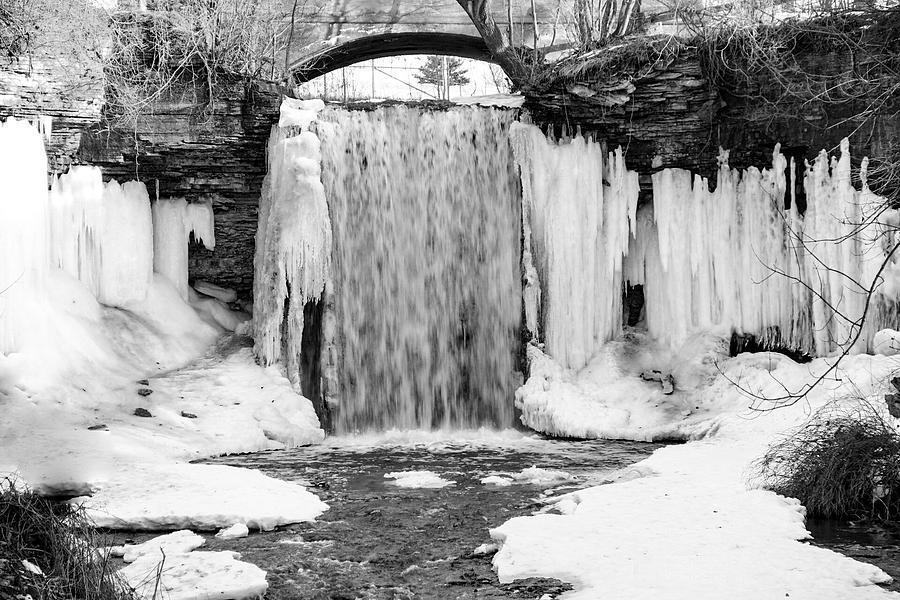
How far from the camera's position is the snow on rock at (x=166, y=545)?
6324 millimetres

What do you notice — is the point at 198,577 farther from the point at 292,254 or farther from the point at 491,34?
the point at 491,34

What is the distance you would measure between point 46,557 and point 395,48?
60.2ft

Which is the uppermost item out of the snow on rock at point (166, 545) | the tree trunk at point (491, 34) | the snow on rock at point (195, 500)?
the tree trunk at point (491, 34)

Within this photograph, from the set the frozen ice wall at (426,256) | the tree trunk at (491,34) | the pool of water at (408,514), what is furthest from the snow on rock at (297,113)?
the pool of water at (408,514)

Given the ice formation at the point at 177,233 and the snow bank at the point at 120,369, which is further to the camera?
the ice formation at the point at 177,233

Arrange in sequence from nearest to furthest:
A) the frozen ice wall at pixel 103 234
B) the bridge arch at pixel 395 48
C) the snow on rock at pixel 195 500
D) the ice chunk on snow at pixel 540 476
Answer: the snow on rock at pixel 195 500
the ice chunk on snow at pixel 540 476
the frozen ice wall at pixel 103 234
the bridge arch at pixel 395 48

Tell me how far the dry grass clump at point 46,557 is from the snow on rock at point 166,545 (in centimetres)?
126

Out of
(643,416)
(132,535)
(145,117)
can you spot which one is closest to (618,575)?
(132,535)

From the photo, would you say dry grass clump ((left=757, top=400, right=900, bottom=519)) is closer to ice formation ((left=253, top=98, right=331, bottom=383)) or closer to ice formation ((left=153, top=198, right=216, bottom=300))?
ice formation ((left=253, top=98, right=331, bottom=383))

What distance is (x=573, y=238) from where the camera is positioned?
13445mm

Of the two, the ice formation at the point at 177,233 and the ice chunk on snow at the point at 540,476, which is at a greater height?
the ice formation at the point at 177,233

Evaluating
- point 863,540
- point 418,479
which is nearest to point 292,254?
point 418,479

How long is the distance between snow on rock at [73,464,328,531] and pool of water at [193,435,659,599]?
0.28m

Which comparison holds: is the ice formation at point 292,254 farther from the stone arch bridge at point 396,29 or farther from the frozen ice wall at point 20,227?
the stone arch bridge at point 396,29
